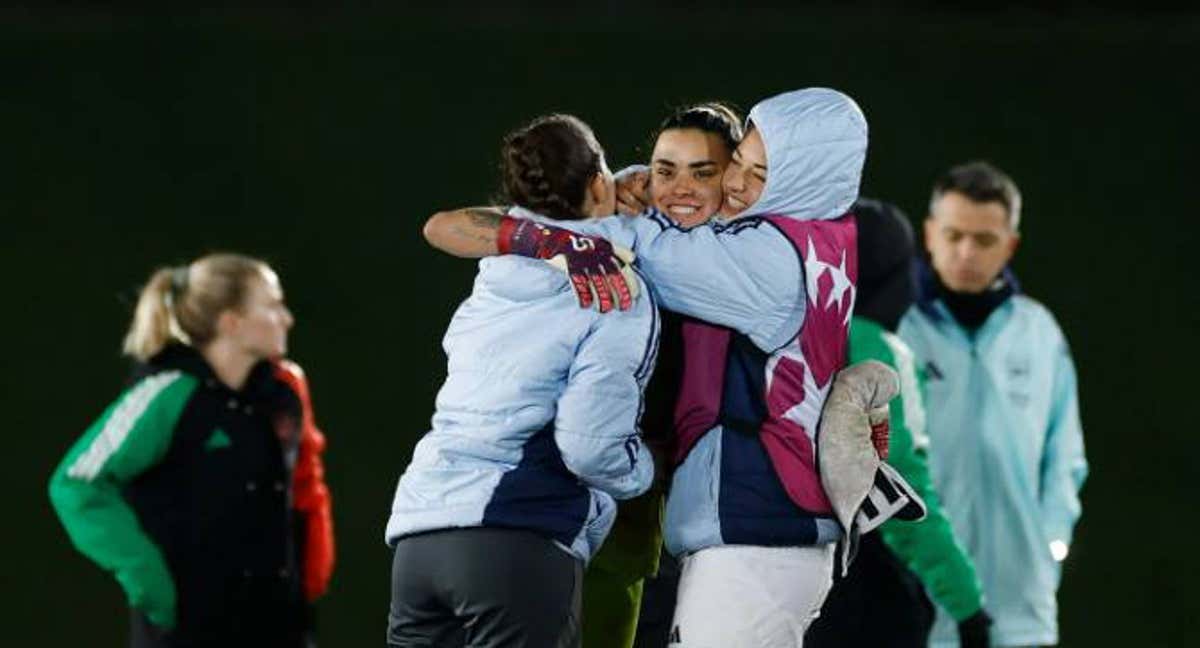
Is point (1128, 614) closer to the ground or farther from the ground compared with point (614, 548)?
closer to the ground

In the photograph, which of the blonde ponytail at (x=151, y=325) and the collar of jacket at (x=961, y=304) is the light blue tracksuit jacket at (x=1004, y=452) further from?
the blonde ponytail at (x=151, y=325)

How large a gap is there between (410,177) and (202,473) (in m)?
1.79

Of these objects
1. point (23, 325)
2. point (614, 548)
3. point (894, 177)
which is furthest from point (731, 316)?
point (23, 325)

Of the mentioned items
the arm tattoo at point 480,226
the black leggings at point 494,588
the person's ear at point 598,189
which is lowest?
the black leggings at point 494,588

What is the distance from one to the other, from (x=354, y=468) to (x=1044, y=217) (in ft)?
7.31

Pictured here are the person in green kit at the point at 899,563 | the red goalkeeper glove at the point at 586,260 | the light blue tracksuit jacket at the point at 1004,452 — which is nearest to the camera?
the red goalkeeper glove at the point at 586,260

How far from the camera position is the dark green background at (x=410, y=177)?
6152mm

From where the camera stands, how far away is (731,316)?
308 centimetres

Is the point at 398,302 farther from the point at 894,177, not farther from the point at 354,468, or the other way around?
the point at 894,177

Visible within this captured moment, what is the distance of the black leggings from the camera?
3006mm

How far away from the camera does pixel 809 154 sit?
124 inches

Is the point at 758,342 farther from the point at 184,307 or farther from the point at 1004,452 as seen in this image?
the point at 184,307

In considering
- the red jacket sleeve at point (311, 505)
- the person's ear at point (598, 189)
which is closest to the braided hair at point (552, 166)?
the person's ear at point (598, 189)

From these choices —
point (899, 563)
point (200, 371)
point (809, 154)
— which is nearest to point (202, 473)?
point (200, 371)
